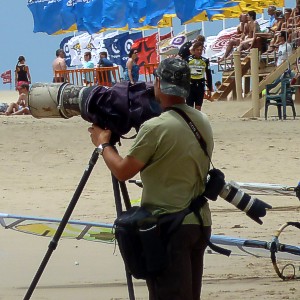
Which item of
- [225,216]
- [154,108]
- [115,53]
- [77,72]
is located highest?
[154,108]

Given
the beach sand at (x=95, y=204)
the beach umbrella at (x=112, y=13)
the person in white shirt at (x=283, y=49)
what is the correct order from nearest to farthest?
the beach sand at (x=95, y=204) < the person in white shirt at (x=283, y=49) < the beach umbrella at (x=112, y=13)

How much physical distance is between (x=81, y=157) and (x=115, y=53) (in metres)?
24.5

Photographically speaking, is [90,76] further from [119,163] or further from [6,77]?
[6,77]

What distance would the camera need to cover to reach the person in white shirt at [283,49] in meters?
20.8

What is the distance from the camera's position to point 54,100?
4.88 metres

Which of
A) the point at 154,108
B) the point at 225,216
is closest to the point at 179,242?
the point at 154,108

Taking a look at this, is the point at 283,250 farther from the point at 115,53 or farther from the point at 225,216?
the point at 115,53

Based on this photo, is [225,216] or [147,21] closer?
[225,216]

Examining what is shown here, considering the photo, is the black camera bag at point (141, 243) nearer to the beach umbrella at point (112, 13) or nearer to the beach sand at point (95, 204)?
the beach sand at point (95, 204)

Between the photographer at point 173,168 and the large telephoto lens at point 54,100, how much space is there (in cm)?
51

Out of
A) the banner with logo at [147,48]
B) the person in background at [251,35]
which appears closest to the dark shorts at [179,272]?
the person in background at [251,35]

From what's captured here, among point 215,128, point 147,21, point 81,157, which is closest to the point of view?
point 81,157

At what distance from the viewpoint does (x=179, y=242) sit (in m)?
4.34

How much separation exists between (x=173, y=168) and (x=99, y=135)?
0.45m
